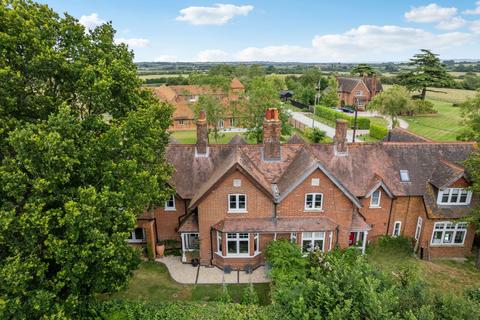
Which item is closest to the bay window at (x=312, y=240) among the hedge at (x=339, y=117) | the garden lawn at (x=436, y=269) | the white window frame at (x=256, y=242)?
the white window frame at (x=256, y=242)

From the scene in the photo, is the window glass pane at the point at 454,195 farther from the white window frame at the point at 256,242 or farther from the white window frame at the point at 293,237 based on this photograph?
the white window frame at the point at 256,242

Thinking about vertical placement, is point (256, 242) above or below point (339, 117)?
above

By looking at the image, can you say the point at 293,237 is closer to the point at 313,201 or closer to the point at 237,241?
the point at 313,201

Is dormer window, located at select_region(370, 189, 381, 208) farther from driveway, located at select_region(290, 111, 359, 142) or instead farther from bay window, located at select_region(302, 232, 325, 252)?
driveway, located at select_region(290, 111, 359, 142)

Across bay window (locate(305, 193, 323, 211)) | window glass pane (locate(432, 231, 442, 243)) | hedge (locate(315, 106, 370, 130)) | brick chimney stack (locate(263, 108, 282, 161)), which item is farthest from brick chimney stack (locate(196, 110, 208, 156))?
hedge (locate(315, 106, 370, 130))

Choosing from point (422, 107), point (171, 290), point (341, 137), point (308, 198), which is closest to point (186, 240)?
point (171, 290)
